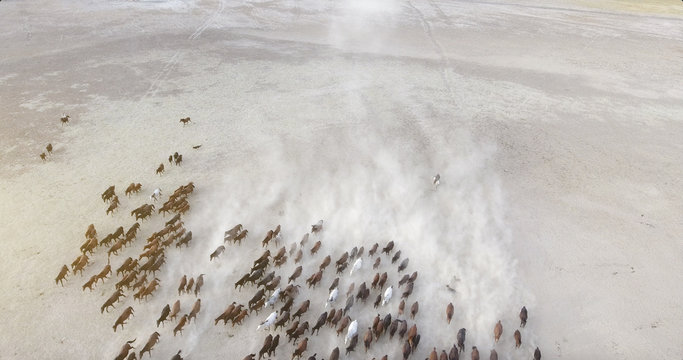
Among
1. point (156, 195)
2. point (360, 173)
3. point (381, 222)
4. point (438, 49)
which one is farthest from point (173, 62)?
point (381, 222)

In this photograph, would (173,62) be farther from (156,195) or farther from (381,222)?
(381,222)

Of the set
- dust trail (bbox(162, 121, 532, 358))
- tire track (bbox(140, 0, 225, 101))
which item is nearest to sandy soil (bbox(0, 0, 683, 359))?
dust trail (bbox(162, 121, 532, 358))

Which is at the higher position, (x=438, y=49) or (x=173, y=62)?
A: (x=173, y=62)

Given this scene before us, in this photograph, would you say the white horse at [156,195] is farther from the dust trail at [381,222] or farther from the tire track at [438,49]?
the tire track at [438,49]

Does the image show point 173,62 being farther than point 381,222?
Yes

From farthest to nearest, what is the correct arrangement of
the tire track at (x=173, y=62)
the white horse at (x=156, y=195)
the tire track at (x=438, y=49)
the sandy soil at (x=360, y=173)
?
the tire track at (x=438, y=49)
the tire track at (x=173, y=62)
the white horse at (x=156, y=195)
the sandy soil at (x=360, y=173)

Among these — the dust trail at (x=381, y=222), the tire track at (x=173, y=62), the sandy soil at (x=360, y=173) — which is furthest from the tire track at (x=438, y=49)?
the tire track at (x=173, y=62)

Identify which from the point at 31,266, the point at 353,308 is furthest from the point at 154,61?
the point at 353,308

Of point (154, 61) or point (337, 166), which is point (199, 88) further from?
point (337, 166)
